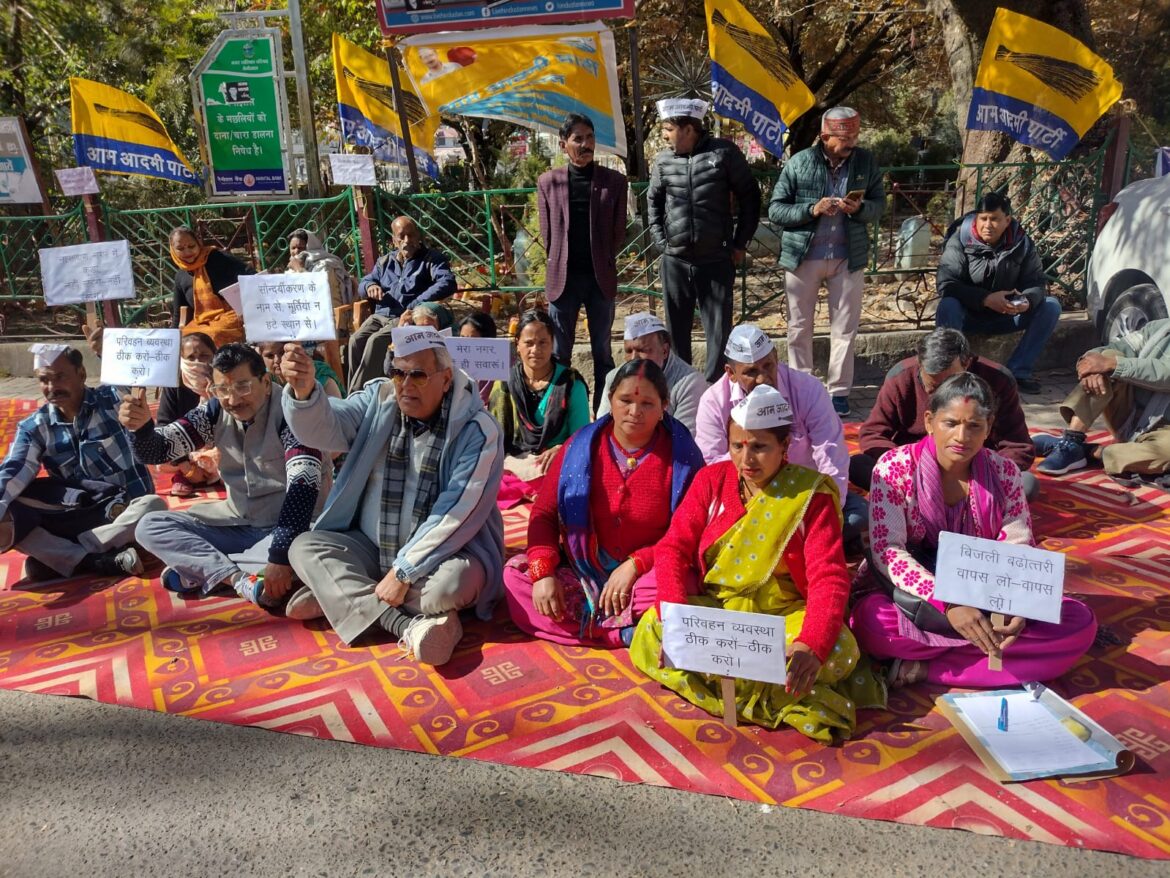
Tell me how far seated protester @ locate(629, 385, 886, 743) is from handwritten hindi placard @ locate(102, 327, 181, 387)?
2582 millimetres

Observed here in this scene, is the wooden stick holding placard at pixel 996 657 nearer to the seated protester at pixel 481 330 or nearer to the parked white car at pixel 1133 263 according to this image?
the seated protester at pixel 481 330

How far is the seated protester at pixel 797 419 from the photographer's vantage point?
3.70 metres

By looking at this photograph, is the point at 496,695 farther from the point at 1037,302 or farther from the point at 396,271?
the point at 1037,302

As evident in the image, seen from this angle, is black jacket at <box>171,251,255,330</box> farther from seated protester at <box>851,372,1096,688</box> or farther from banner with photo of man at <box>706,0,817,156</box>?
seated protester at <box>851,372,1096,688</box>

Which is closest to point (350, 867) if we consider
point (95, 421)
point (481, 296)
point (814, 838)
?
point (814, 838)

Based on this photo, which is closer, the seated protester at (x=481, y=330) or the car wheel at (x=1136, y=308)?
the seated protester at (x=481, y=330)

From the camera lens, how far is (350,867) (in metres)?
2.31

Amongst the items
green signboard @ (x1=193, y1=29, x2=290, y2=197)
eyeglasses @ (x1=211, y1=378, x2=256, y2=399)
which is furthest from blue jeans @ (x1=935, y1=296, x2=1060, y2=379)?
green signboard @ (x1=193, y1=29, x2=290, y2=197)

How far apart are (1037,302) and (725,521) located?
4.26 meters

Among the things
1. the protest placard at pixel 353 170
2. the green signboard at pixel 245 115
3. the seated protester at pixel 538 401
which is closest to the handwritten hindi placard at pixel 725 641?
the seated protester at pixel 538 401

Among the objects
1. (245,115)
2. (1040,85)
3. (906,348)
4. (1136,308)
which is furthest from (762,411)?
(245,115)

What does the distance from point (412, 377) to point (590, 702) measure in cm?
139

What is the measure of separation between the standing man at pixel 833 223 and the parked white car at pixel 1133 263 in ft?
5.34

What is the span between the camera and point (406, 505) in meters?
3.53
